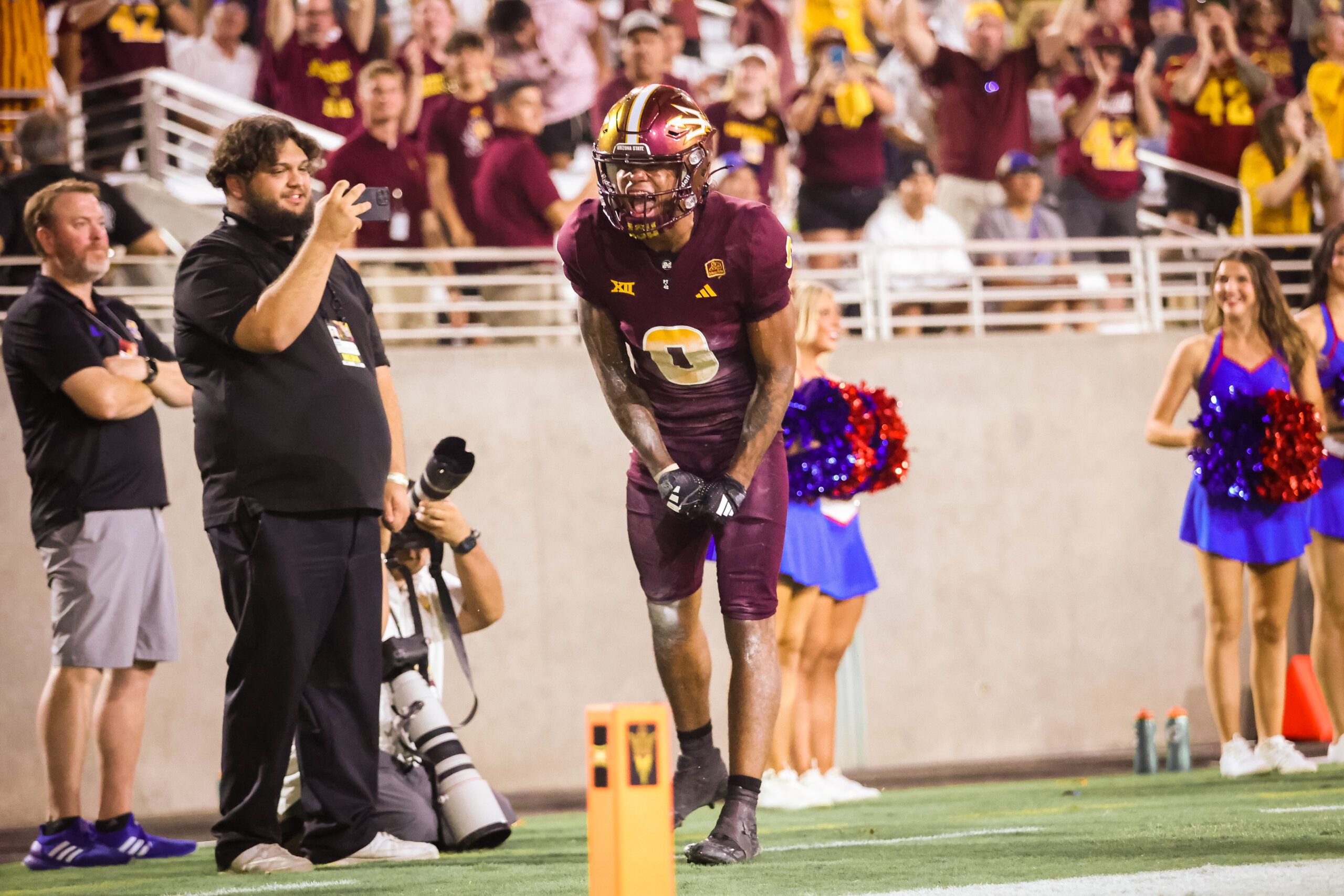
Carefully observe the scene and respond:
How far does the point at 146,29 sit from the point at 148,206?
1338 mm

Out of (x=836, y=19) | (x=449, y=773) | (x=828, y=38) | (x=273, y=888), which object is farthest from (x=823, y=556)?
(x=836, y=19)

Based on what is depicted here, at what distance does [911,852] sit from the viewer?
4.13m

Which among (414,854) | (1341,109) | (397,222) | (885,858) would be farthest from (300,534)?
(1341,109)

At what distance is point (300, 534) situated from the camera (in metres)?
4.13

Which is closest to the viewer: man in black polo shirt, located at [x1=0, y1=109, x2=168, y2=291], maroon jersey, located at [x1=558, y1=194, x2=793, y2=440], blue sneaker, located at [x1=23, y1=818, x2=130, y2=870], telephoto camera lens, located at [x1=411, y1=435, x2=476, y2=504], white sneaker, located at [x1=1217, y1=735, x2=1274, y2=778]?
maroon jersey, located at [x1=558, y1=194, x2=793, y2=440]

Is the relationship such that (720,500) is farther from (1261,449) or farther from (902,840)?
(1261,449)

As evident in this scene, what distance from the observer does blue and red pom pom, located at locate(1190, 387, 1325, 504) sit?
248 inches

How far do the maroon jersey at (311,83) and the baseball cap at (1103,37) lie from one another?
5149mm

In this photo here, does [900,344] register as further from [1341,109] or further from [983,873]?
[983,873]

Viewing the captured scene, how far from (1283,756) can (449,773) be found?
3643mm

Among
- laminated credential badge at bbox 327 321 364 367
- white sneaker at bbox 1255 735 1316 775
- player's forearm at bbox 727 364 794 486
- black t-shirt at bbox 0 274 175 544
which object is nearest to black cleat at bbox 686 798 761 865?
player's forearm at bbox 727 364 794 486

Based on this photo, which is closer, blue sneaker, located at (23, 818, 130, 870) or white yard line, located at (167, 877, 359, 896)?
white yard line, located at (167, 877, 359, 896)

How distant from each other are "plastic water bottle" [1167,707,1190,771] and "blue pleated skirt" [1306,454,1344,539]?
3.78 ft

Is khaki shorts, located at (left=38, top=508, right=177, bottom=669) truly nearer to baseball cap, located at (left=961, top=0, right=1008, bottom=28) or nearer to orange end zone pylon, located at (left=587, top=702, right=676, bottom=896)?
orange end zone pylon, located at (left=587, top=702, right=676, bottom=896)
